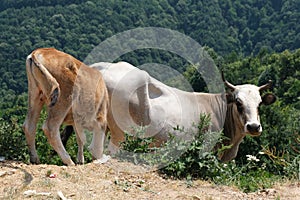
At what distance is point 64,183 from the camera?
5855mm

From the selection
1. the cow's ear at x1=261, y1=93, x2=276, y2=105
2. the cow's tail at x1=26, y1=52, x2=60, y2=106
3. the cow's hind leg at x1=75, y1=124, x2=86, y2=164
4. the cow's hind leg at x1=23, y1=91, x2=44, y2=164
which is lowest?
the cow's hind leg at x1=75, y1=124, x2=86, y2=164

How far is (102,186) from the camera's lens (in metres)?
5.89

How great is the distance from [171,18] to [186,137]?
2969 inches

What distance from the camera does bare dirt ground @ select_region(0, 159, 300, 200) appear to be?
5.58 m

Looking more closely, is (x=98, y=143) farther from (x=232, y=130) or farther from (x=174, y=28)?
(x=174, y=28)

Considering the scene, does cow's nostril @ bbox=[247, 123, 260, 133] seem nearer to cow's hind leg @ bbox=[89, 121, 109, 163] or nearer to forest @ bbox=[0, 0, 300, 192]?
cow's hind leg @ bbox=[89, 121, 109, 163]

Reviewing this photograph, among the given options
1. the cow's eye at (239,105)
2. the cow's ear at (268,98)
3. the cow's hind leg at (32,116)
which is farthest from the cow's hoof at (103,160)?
the cow's ear at (268,98)

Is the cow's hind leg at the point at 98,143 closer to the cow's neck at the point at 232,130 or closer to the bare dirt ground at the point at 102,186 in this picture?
the bare dirt ground at the point at 102,186

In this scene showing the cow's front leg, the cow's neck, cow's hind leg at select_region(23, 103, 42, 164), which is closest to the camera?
the cow's front leg

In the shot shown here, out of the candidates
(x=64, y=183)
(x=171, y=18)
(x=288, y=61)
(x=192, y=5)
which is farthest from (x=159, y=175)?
(x=192, y=5)

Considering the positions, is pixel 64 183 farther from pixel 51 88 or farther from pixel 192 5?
pixel 192 5

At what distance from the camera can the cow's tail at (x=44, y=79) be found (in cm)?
643

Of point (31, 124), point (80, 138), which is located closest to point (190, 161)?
point (80, 138)

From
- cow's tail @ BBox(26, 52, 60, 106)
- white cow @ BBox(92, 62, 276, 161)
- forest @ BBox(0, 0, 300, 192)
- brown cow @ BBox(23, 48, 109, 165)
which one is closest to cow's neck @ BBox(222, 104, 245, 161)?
white cow @ BBox(92, 62, 276, 161)
